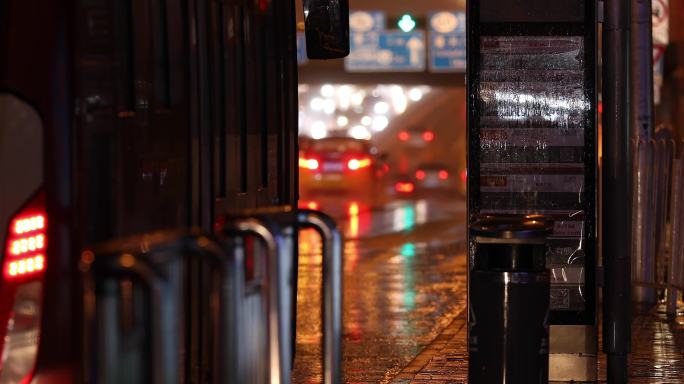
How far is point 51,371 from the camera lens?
16.3 ft

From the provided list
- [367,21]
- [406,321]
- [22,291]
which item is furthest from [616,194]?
[367,21]

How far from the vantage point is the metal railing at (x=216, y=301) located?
381cm

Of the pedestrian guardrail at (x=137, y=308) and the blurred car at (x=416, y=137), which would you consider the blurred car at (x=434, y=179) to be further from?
the pedestrian guardrail at (x=137, y=308)

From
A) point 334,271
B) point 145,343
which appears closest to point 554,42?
point 334,271

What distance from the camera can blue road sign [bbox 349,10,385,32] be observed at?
38.2 meters

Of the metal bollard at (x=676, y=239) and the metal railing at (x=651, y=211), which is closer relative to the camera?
the metal bollard at (x=676, y=239)

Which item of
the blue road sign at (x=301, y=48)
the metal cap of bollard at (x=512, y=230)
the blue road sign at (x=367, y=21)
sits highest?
the blue road sign at (x=367, y=21)

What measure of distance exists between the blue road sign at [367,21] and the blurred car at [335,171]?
6.04 metres

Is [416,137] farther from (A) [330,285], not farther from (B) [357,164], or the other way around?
(A) [330,285]

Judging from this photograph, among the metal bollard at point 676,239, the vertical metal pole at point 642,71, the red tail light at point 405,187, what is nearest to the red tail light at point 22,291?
the metal bollard at point 676,239

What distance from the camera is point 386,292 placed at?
571 inches

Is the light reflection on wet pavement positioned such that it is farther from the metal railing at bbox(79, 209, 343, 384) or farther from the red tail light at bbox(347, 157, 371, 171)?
the red tail light at bbox(347, 157, 371, 171)

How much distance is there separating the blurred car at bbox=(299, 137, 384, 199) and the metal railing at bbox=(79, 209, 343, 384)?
2714cm

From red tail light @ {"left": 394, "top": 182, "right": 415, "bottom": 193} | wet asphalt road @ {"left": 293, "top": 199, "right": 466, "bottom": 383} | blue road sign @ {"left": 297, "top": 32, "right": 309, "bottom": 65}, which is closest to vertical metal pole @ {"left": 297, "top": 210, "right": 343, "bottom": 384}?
wet asphalt road @ {"left": 293, "top": 199, "right": 466, "bottom": 383}
